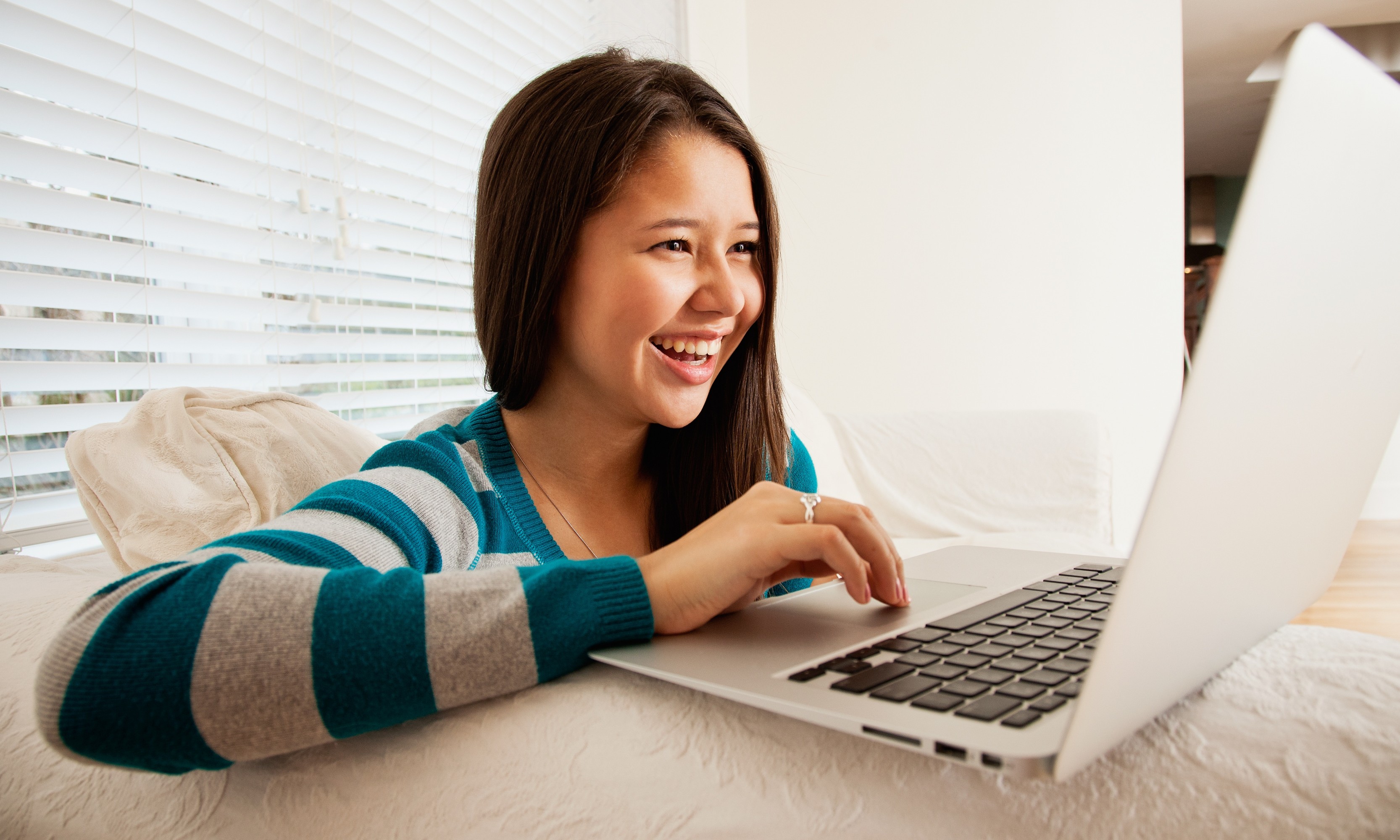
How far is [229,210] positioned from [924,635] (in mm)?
1194

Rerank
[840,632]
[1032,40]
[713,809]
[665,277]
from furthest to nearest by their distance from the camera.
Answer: [1032,40]
[665,277]
[840,632]
[713,809]

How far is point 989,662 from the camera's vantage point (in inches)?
17.3

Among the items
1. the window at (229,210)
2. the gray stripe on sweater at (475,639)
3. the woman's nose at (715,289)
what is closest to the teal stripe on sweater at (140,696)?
the gray stripe on sweater at (475,639)

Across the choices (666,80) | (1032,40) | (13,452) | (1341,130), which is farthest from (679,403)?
(1032,40)

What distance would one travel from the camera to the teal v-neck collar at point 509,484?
2.75ft

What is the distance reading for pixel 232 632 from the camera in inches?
17.1

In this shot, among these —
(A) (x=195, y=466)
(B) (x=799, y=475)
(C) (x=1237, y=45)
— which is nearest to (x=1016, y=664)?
(B) (x=799, y=475)

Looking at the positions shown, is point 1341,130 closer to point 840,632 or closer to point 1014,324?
point 840,632

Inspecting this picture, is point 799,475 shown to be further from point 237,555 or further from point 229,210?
point 229,210

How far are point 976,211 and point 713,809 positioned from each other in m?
2.80

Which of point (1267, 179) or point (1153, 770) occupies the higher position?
point (1267, 179)

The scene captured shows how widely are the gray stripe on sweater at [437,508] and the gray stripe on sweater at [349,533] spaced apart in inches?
2.1

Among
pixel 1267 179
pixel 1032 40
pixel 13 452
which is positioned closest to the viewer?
pixel 1267 179

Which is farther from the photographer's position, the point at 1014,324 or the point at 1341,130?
the point at 1014,324
